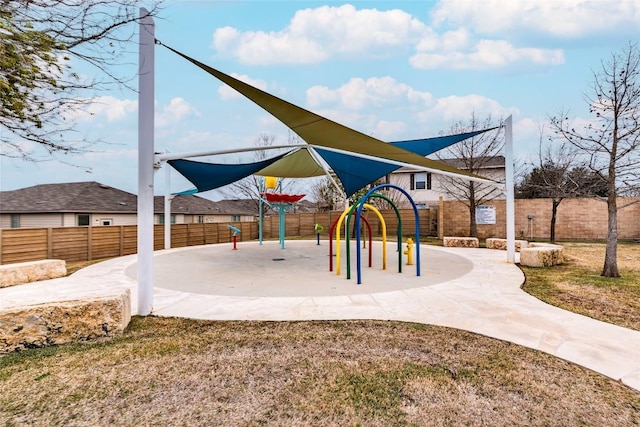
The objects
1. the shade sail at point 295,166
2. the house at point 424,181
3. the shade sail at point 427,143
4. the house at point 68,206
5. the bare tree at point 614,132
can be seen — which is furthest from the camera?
the house at point 424,181

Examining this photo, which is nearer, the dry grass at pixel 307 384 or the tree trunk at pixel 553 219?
the dry grass at pixel 307 384


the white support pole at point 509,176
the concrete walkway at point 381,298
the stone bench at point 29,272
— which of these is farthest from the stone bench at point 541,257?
the stone bench at point 29,272

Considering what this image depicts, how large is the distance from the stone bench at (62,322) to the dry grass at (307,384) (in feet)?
0.49

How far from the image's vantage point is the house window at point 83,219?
47.4 ft

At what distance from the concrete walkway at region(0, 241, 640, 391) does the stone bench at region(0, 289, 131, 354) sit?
0.74m

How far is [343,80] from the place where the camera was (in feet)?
39.8

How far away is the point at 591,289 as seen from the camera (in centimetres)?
521

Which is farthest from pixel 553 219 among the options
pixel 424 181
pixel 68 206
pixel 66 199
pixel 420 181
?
pixel 66 199

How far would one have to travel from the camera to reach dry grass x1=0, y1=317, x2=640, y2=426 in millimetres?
1999

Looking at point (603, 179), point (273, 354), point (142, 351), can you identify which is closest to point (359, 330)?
point (273, 354)

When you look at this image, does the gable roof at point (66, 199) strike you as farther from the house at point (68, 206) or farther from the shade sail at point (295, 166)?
the shade sail at point (295, 166)

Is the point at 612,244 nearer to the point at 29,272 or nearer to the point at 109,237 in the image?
the point at 29,272

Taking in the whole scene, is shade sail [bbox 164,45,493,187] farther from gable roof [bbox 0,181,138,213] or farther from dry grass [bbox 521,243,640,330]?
gable roof [bbox 0,181,138,213]

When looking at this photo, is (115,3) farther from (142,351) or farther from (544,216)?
(544,216)
